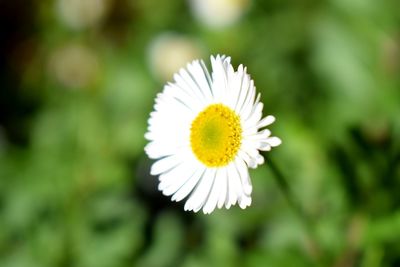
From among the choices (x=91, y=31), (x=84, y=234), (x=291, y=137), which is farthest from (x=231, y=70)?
(x=91, y=31)

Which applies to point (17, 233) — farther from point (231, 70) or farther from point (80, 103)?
point (231, 70)

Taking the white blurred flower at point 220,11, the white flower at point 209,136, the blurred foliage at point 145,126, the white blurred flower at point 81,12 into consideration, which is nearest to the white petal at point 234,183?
the white flower at point 209,136

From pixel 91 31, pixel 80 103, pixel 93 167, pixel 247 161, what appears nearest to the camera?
pixel 247 161

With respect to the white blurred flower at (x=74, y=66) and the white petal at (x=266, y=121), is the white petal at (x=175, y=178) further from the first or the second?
the white blurred flower at (x=74, y=66)

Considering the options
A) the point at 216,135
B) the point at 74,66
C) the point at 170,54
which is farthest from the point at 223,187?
the point at 74,66

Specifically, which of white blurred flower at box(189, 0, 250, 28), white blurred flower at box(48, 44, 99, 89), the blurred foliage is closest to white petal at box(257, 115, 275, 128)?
the blurred foliage

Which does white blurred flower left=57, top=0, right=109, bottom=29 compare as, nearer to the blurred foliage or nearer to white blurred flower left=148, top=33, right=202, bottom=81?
the blurred foliage
